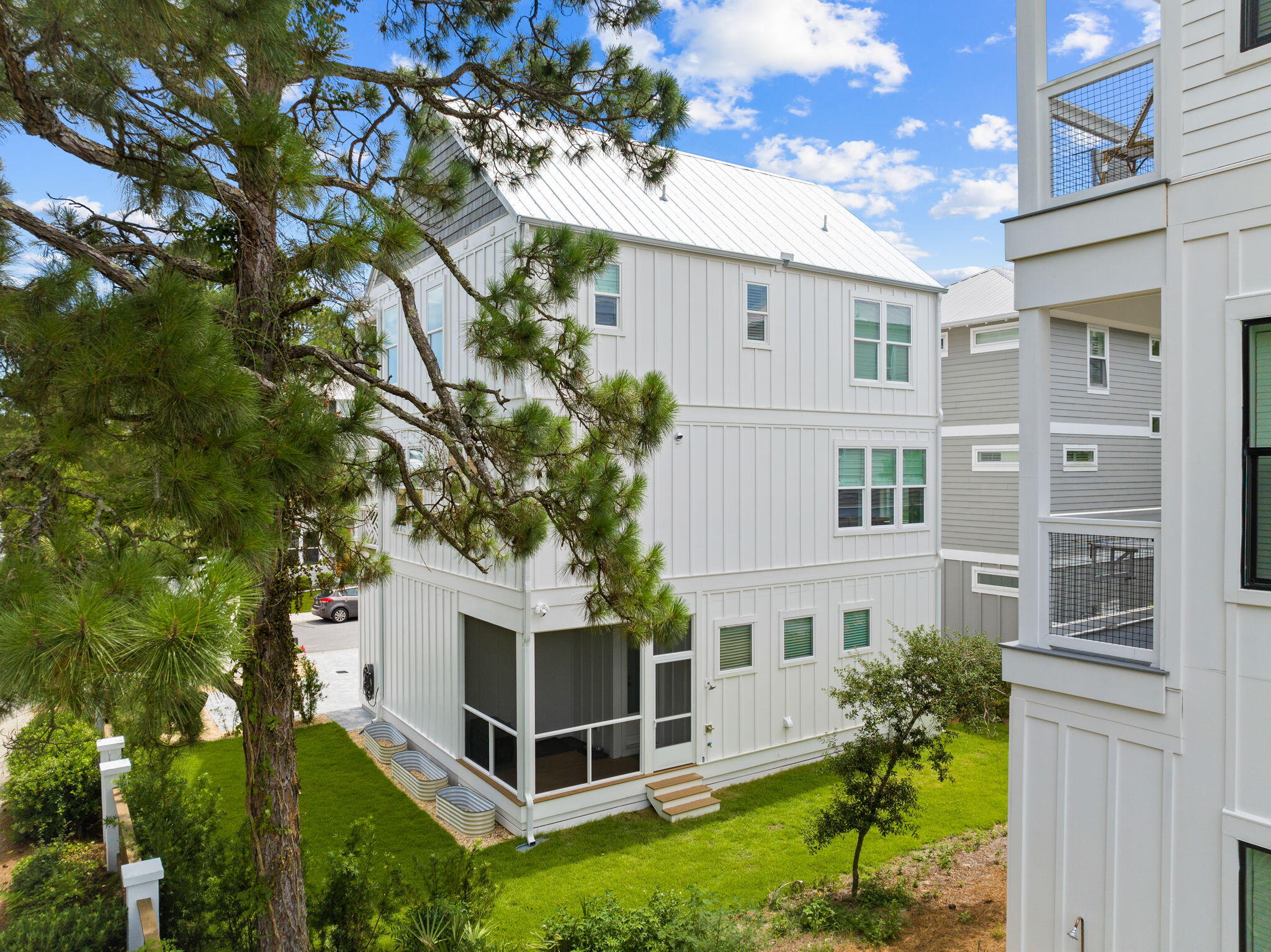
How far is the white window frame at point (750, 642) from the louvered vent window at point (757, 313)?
4161 millimetres

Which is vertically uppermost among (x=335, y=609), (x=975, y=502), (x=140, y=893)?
(x=975, y=502)

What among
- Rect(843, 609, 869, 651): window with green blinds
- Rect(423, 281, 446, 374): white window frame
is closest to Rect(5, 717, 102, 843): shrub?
Rect(423, 281, 446, 374): white window frame

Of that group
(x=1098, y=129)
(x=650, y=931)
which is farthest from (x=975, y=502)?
(x=650, y=931)

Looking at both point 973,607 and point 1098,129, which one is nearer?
point 1098,129

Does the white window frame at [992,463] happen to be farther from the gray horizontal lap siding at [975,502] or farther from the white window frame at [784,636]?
the white window frame at [784,636]

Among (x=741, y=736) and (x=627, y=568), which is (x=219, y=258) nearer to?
(x=627, y=568)

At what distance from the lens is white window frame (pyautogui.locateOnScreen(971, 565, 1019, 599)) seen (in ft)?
50.3

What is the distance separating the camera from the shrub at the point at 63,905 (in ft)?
18.7

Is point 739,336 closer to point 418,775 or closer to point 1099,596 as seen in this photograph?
point 1099,596

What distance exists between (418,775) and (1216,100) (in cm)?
1170

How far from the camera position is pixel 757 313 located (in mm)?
11523

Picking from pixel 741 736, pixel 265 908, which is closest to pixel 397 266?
pixel 265 908

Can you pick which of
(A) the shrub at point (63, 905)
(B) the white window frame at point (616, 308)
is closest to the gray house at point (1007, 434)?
(B) the white window frame at point (616, 308)

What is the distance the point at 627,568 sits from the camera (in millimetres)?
5527
